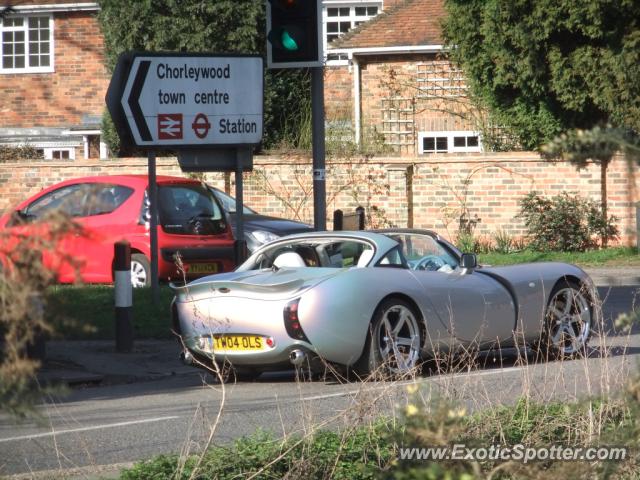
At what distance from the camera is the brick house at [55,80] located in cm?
3422

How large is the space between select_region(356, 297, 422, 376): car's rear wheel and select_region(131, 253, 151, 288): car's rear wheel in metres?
7.34

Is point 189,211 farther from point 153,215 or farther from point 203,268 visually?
point 153,215

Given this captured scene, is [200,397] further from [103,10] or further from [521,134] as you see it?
[103,10]

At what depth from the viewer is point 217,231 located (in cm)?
1689

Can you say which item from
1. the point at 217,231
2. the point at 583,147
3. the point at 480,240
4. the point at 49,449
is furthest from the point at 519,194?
the point at 583,147

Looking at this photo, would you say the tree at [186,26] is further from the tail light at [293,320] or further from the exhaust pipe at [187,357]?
the tail light at [293,320]

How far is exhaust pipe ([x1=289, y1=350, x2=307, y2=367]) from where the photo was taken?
29.8 ft

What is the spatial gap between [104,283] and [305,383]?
809 centimetres

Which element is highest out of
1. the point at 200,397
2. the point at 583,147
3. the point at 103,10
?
the point at 103,10

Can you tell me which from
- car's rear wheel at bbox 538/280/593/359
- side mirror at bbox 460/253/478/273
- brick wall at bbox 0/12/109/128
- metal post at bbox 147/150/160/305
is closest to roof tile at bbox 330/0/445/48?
brick wall at bbox 0/12/109/128

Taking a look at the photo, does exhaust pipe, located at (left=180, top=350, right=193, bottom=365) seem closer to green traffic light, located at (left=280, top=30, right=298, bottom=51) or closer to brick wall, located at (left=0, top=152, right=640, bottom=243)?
green traffic light, located at (left=280, top=30, right=298, bottom=51)

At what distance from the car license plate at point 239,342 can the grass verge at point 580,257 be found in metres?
13.0

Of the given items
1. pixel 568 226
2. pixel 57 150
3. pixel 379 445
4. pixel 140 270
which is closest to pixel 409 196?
pixel 568 226

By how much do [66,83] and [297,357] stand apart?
88.8ft
